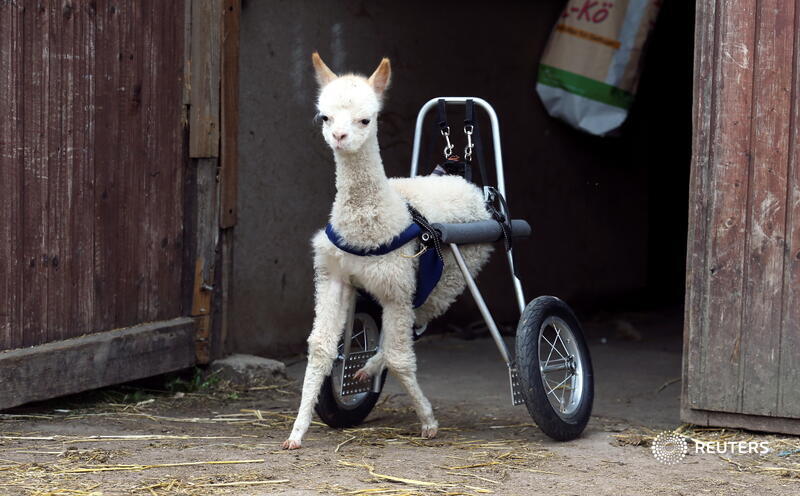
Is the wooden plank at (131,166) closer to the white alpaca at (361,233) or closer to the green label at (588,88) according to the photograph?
the white alpaca at (361,233)

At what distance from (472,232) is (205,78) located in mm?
2029

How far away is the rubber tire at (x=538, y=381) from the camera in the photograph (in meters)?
4.55

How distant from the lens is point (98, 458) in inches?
169

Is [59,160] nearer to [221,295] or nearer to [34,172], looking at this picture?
[34,172]

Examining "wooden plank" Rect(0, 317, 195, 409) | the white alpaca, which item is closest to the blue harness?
the white alpaca

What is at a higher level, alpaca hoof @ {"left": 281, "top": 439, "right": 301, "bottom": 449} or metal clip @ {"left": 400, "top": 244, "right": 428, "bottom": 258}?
metal clip @ {"left": 400, "top": 244, "right": 428, "bottom": 258}

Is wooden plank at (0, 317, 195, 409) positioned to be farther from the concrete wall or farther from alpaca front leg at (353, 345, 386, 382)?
alpaca front leg at (353, 345, 386, 382)

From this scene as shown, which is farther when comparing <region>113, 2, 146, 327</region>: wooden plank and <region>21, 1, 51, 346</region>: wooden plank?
<region>113, 2, 146, 327</region>: wooden plank

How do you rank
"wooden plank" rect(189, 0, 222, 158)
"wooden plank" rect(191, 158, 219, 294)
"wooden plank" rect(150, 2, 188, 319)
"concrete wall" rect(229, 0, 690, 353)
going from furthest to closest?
"concrete wall" rect(229, 0, 690, 353) < "wooden plank" rect(191, 158, 219, 294) < "wooden plank" rect(189, 0, 222, 158) < "wooden plank" rect(150, 2, 188, 319)

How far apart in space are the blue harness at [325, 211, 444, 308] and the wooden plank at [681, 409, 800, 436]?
135cm

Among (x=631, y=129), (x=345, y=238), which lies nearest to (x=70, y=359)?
(x=345, y=238)

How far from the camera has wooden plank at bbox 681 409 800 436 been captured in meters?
4.84

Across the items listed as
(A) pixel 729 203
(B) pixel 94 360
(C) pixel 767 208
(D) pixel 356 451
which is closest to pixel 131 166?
(B) pixel 94 360

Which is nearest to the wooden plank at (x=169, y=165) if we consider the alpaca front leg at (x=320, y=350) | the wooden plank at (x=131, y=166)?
the wooden plank at (x=131, y=166)
